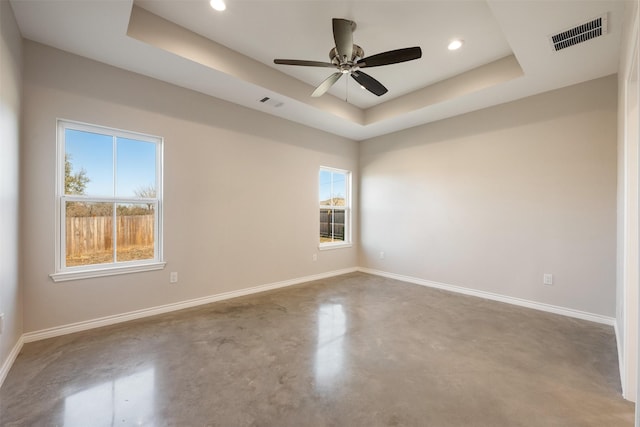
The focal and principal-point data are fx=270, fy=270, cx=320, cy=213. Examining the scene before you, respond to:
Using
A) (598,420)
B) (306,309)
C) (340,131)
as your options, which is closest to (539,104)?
(340,131)

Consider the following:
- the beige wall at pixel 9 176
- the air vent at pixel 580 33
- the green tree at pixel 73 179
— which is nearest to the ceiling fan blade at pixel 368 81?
the air vent at pixel 580 33

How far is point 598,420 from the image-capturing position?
1.60 metres

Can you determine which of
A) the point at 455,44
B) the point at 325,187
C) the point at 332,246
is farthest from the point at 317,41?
the point at 332,246

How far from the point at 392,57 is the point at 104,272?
142 inches

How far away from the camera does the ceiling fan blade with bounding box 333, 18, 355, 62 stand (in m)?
2.13

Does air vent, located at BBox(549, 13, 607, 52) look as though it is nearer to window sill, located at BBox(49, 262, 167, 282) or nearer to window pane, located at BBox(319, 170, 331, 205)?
window pane, located at BBox(319, 170, 331, 205)

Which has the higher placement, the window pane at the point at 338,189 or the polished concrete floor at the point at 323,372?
the window pane at the point at 338,189

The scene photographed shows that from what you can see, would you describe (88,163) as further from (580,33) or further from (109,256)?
(580,33)

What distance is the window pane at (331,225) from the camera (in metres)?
5.31

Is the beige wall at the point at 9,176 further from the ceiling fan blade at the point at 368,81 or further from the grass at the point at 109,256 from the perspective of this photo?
the ceiling fan blade at the point at 368,81

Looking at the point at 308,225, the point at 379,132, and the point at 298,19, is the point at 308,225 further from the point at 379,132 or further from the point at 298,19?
the point at 298,19

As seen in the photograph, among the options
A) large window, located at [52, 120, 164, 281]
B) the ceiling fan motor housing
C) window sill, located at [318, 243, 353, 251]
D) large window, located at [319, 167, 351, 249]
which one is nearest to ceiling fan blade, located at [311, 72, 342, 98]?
the ceiling fan motor housing

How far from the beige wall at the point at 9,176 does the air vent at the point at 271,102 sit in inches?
91.6

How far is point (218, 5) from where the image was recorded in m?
2.42
